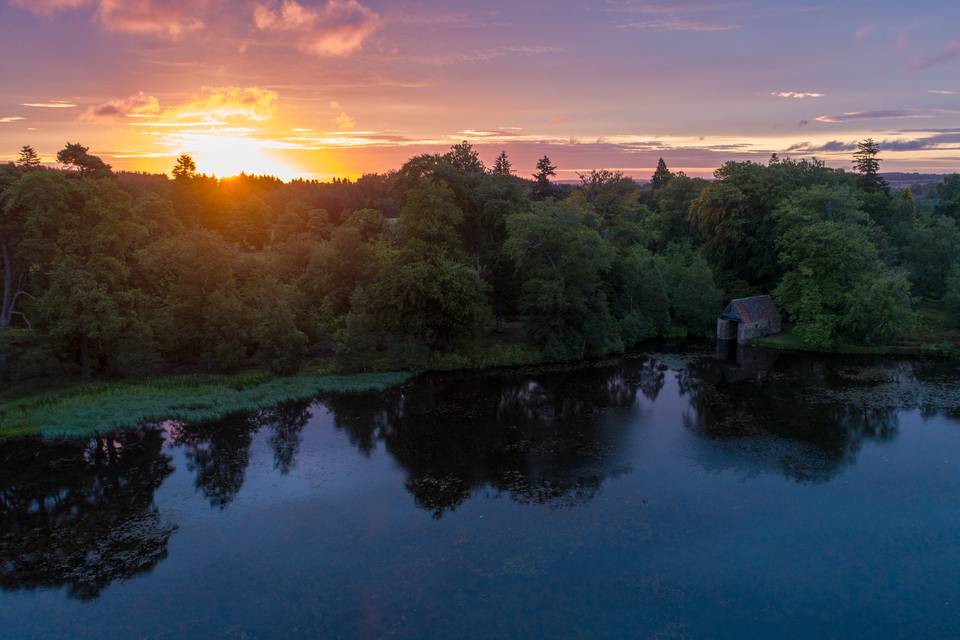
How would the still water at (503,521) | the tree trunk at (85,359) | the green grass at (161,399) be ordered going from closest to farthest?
the still water at (503,521), the green grass at (161,399), the tree trunk at (85,359)

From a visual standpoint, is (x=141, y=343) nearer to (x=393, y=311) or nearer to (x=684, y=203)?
(x=393, y=311)

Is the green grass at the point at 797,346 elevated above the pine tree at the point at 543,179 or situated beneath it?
situated beneath

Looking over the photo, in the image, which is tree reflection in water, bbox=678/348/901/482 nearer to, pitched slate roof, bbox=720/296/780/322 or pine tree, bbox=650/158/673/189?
pitched slate roof, bbox=720/296/780/322

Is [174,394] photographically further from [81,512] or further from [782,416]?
[782,416]

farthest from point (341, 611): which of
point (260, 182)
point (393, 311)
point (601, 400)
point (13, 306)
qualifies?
point (260, 182)

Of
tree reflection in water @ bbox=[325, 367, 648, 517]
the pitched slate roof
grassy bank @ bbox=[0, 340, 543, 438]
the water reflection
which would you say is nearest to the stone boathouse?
the pitched slate roof

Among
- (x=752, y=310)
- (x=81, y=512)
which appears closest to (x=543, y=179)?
(x=752, y=310)

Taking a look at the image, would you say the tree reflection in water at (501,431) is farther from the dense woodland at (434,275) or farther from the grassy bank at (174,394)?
the dense woodland at (434,275)

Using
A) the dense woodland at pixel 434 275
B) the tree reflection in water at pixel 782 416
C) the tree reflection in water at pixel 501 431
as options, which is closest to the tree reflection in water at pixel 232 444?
the tree reflection in water at pixel 501 431
